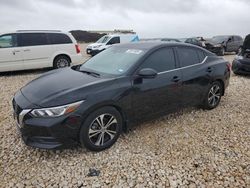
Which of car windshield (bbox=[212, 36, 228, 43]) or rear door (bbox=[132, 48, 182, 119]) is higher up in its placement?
car windshield (bbox=[212, 36, 228, 43])

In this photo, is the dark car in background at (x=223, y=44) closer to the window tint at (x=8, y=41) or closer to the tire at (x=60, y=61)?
the tire at (x=60, y=61)

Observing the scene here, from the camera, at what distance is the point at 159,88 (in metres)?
3.91

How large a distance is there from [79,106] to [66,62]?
23.5 ft

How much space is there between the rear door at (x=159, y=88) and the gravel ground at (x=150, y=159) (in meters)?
0.42

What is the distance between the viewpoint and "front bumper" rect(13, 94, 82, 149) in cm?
300

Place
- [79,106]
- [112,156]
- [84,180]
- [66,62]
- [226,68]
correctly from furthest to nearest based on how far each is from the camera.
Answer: [66,62], [226,68], [112,156], [79,106], [84,180]

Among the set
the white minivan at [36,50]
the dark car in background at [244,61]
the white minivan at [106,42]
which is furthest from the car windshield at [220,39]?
the white minivan at [36,50]

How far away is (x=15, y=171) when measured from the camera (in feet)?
9.92

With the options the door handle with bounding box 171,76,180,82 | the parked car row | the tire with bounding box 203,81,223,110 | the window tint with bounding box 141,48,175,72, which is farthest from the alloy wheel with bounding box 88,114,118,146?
the parked car row

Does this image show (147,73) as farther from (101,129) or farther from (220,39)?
(220,39)

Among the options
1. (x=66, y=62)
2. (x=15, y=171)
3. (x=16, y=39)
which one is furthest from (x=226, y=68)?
(x=16, y=39)

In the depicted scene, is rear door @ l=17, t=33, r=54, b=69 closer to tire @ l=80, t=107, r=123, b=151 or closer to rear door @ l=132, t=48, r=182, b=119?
rear door @ l=132, t=48, r=182, b=119

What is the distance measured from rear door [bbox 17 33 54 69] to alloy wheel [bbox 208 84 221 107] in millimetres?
6566

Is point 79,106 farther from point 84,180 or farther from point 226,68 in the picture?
point 226,68
